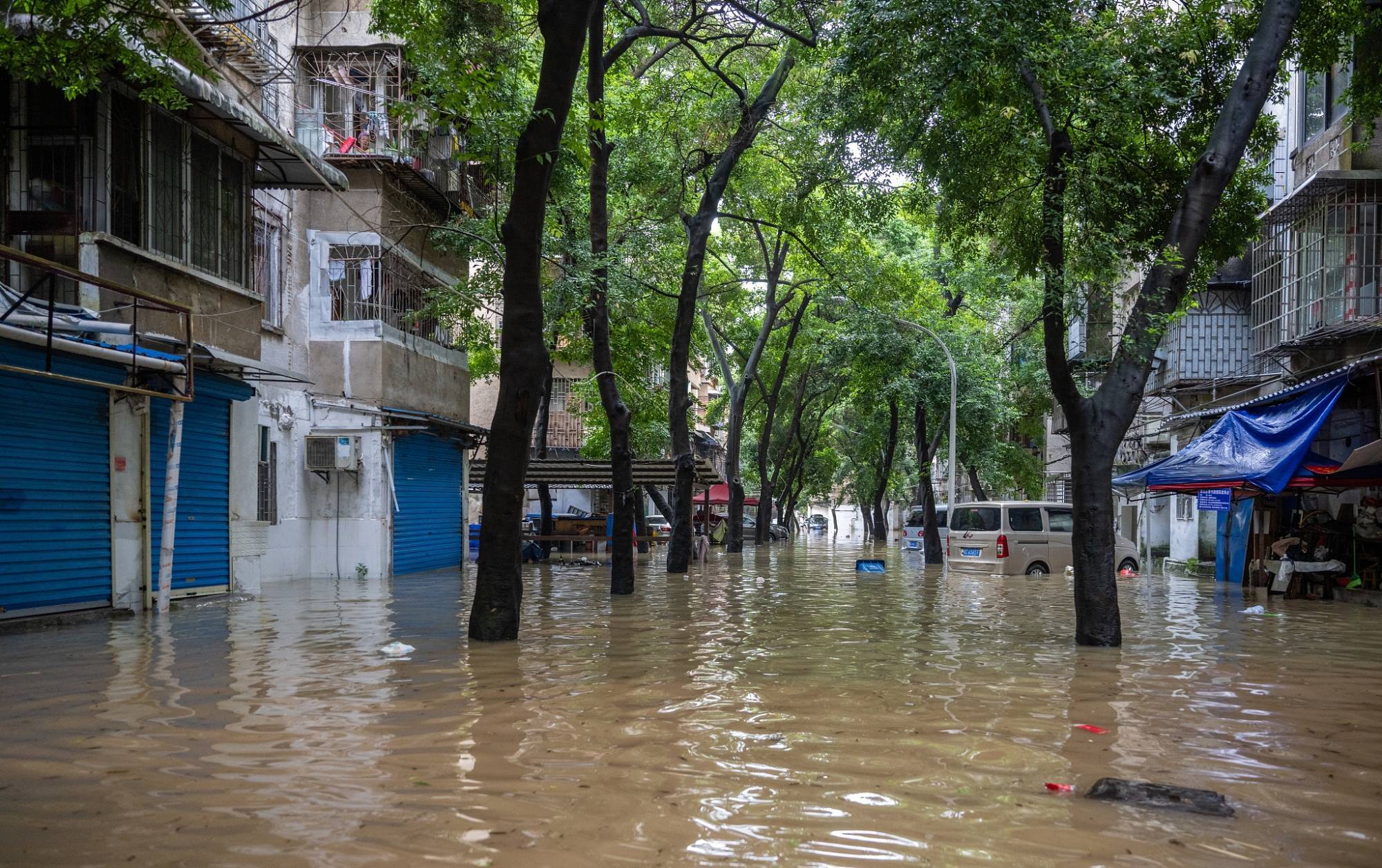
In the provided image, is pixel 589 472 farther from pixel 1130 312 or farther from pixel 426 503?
pixel 1130 312

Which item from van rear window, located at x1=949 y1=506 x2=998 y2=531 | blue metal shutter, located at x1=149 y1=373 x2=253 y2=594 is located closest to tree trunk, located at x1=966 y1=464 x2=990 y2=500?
van rear window, located at x1=949 y1=506 x2=998 y2=531

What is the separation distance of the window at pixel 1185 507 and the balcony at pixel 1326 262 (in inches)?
387

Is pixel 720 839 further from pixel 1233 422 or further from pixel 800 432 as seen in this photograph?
pixel 800 432

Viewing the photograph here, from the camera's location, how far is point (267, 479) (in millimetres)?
19656

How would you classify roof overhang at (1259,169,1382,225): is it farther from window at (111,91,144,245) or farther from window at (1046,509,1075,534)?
window at (111,91,144,245)

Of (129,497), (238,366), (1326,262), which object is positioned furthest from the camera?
(1326,262)

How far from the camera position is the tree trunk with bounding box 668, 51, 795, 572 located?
64.3 feet

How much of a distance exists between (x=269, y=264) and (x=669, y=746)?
54.4 feet

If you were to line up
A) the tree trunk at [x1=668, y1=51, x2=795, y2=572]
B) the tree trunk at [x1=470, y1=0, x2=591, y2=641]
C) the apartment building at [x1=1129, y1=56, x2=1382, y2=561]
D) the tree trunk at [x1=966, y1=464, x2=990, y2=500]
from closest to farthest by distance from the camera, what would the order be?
the tree trunk at [x1=470, y1=0, x2=591, y2=641] < the apartment building at [x1=1129, y1=56, x2=1382, y2=561] < the tree trunk at [x1=668, y1=51, x2=795, y2=572] < the tree trunk at [x1=966, y1=464, x2=990, y2=500]

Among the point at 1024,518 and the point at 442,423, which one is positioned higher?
the point at 442,423

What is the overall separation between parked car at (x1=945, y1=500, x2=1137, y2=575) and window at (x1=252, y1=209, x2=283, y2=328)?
1524 centimetres

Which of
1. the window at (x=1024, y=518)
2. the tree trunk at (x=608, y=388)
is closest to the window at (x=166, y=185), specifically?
the tree trunk at (x=608, y=388)

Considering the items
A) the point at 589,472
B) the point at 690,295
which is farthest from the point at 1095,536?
the point at 589,472

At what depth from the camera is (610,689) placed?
784 centimetres
